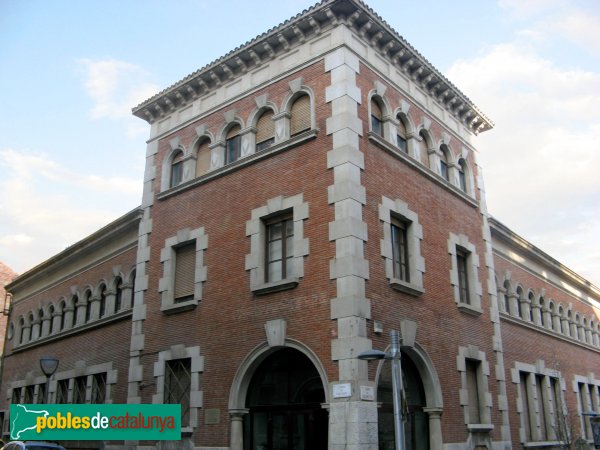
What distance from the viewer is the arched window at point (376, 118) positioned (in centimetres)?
1689

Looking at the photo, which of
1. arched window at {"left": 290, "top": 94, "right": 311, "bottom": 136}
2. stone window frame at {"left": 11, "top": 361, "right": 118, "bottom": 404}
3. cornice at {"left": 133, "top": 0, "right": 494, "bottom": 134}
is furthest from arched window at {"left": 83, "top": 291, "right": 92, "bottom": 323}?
arched window at {"left": 290, "top": 94, "right": 311, "bottom": 136}

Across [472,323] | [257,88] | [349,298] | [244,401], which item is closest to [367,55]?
[257,88]

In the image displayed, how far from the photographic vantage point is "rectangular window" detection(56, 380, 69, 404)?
78.5 ft

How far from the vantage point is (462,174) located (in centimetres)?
2114

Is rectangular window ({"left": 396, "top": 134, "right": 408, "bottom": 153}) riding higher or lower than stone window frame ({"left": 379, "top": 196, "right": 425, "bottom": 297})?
higher

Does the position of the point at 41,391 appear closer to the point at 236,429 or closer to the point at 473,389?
the point at 236,429

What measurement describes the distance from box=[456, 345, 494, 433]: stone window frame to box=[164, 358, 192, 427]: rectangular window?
7310 mm

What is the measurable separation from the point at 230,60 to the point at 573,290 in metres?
22.3

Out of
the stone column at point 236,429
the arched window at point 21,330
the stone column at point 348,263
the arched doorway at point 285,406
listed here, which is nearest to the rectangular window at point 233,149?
the stone column at point 348,263

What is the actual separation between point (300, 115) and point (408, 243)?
4443mm

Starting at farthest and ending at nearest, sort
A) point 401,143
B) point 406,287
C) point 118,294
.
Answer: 1. point 118,294
2. point 401,143
3. point 406,287

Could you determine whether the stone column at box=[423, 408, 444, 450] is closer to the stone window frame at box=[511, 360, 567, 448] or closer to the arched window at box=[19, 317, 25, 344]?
the stone window frame at box=[511, 360, 567, 448]

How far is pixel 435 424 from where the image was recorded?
15.8 m

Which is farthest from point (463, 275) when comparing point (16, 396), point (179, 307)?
point (16, 396)
